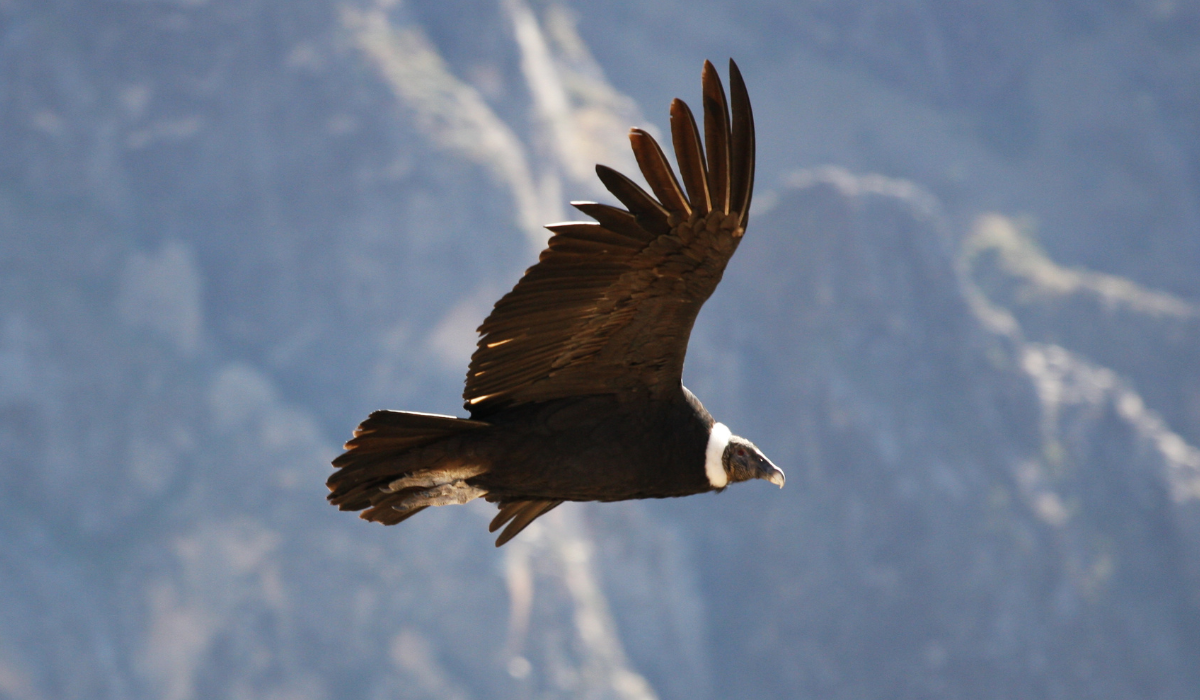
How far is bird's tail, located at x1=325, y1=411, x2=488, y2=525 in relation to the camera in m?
8.84

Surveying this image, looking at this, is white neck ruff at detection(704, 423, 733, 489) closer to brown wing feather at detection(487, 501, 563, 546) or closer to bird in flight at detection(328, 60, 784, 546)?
bird in flight at detection(328, 60, 784, 546)

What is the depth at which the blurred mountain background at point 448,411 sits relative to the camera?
99625mm

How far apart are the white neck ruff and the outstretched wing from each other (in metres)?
0.45

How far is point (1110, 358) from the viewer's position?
153500 mm

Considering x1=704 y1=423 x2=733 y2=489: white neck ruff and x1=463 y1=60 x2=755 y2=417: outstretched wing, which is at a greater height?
x1=463 y1=60 x2=755 y2=417: outstretched wing

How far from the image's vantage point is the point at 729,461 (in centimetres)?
899

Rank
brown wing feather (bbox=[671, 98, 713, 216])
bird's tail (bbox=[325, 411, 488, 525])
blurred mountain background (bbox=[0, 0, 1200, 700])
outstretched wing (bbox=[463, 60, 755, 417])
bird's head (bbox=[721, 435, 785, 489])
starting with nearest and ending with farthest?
brown wing feather (bbox=[671, 98, 713, 216]), outstretched wing (bbox=[463, 60, 755, 417]), bird's tail (bbox=[325, 411, 488, 525]), bird's head (bbox=[721, 435, 785, 489]), blurred mountain background (bbox=[0, 0, 1200, 700])

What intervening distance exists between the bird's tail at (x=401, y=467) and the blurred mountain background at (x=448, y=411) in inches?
3606

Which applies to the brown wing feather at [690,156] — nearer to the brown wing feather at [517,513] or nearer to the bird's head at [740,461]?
the bird's head at [740,461]

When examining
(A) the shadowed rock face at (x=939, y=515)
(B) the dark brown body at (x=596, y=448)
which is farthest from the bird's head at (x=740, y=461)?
(A) the shadowed rock face at (x=939, y=515)

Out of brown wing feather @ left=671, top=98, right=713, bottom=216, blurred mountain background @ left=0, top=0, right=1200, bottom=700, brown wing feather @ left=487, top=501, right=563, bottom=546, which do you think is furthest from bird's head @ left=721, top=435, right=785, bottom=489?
blurred mountain background @ left=0, top=0, right=1200, bottom=700

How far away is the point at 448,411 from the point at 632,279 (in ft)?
317

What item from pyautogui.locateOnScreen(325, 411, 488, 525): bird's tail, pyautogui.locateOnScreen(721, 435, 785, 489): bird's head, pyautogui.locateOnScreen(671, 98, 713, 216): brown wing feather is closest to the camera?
pyautogui.locateOnScreen(671, 98, 713, 216): brown wing feather

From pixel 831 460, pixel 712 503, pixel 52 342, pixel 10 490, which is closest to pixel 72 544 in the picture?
pixel 10 490
